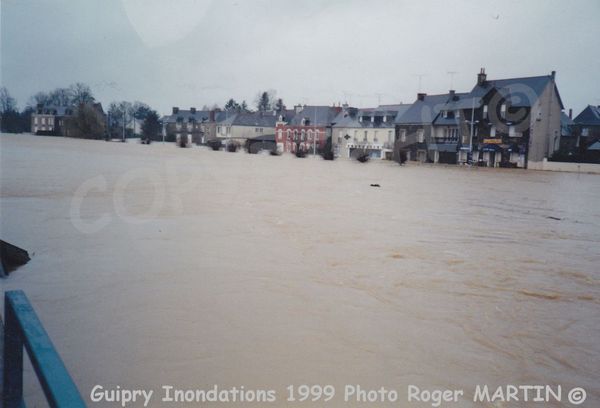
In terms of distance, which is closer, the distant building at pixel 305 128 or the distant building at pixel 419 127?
the distant building at pixel 419 127

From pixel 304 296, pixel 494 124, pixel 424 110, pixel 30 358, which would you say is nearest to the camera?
pixel 30 358

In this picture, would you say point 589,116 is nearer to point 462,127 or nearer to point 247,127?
point 462,127

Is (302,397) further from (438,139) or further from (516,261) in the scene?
(438,139)

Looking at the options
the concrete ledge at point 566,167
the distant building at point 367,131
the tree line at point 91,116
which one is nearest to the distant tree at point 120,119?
the tree line at point 91,116

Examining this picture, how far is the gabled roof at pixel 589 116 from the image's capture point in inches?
2484

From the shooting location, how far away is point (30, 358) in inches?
74.9

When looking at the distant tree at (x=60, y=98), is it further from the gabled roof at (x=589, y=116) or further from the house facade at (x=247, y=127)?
the gabled roof at (x=589, y=116)

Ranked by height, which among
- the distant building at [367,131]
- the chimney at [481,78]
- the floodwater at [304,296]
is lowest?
the floodwater at [304,296]

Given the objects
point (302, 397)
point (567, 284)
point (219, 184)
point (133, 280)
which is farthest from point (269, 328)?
point (219, 184)

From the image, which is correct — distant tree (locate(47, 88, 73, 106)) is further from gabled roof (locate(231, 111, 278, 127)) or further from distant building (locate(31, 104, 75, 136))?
gabled roof (locate(231, 111, 278, 127))

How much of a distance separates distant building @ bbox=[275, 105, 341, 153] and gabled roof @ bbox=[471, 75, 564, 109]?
31.2 metres

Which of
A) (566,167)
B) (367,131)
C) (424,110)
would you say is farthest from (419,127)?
(566,167)

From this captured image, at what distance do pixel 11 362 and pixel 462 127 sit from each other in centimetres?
6285

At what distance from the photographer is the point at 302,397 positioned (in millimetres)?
4367
